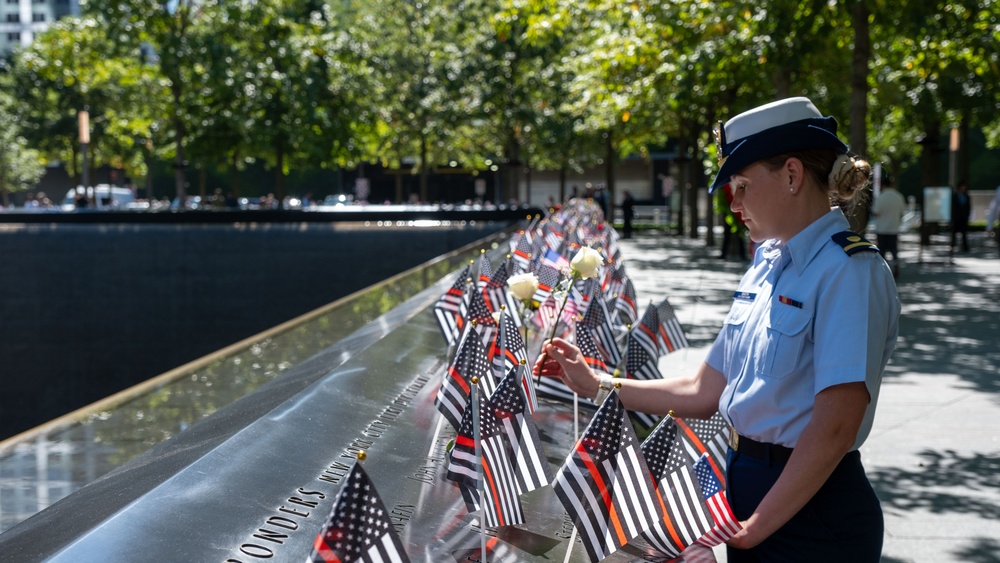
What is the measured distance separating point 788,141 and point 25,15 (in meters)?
141

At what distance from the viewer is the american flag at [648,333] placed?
5680 millimetres

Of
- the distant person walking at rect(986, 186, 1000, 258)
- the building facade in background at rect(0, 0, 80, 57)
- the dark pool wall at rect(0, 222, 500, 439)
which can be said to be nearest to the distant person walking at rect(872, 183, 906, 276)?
the distant person walking at rect(986, 186, 1000, 258)

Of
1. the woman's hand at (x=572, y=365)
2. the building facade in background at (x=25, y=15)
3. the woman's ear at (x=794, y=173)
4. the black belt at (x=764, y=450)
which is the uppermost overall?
the building facade in background at (x=25, y=15)

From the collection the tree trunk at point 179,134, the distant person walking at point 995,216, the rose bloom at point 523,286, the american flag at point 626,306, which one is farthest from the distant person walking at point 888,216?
the tree trunk at point 179,134

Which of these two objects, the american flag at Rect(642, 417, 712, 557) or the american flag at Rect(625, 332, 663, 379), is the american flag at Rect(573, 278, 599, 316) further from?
the american flag at Rect(642, 417, 712, 557)

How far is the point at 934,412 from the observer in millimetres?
7898

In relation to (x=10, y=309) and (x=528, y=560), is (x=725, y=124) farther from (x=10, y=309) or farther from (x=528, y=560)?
(x=10, y=309)

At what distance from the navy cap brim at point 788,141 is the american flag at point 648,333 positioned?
10.2ft

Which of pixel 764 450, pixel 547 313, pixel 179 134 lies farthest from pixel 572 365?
pixel 179 134

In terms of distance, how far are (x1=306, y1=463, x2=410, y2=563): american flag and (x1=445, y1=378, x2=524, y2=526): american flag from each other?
0.93 meters

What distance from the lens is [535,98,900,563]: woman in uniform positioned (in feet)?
7.72

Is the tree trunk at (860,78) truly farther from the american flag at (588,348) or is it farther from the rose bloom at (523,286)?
the rose bloom at (523,286)

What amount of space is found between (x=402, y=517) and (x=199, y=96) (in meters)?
43.9

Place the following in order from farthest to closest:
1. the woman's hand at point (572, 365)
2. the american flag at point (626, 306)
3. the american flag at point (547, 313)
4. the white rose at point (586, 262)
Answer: the american flag at point (626, 306) → the american flag at point (547, 313) → the white rose at point (586, 262) → the woman's hand at point (572, 365)
